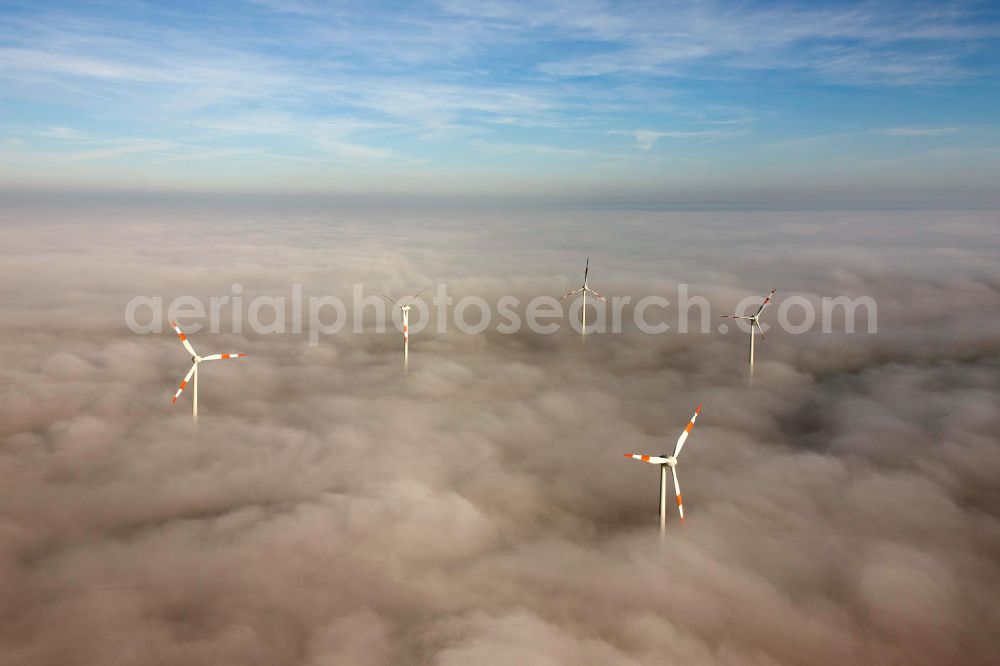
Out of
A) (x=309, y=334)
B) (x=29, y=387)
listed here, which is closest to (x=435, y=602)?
(x=29, y=387)

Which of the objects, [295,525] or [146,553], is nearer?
[146,553]

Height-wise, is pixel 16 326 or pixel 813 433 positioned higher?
pixel 16 326

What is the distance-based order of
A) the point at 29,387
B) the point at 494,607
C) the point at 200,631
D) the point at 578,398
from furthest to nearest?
the point at 578,398 → the point at 29,387 → the point at 494,607 → the point at 200,631

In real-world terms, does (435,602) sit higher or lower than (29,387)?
lower

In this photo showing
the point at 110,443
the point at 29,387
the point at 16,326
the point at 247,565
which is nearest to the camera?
the point at 247,565

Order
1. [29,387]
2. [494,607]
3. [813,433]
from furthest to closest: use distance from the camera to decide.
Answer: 1. [29,387]
2. [813,433]
3. [494,607]

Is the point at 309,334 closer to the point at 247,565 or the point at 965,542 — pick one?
the point at 247,565

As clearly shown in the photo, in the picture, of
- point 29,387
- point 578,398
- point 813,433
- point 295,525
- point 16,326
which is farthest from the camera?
point 16,326

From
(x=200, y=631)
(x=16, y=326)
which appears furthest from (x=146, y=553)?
(x=16, y=326)

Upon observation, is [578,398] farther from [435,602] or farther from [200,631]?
[200,631]
